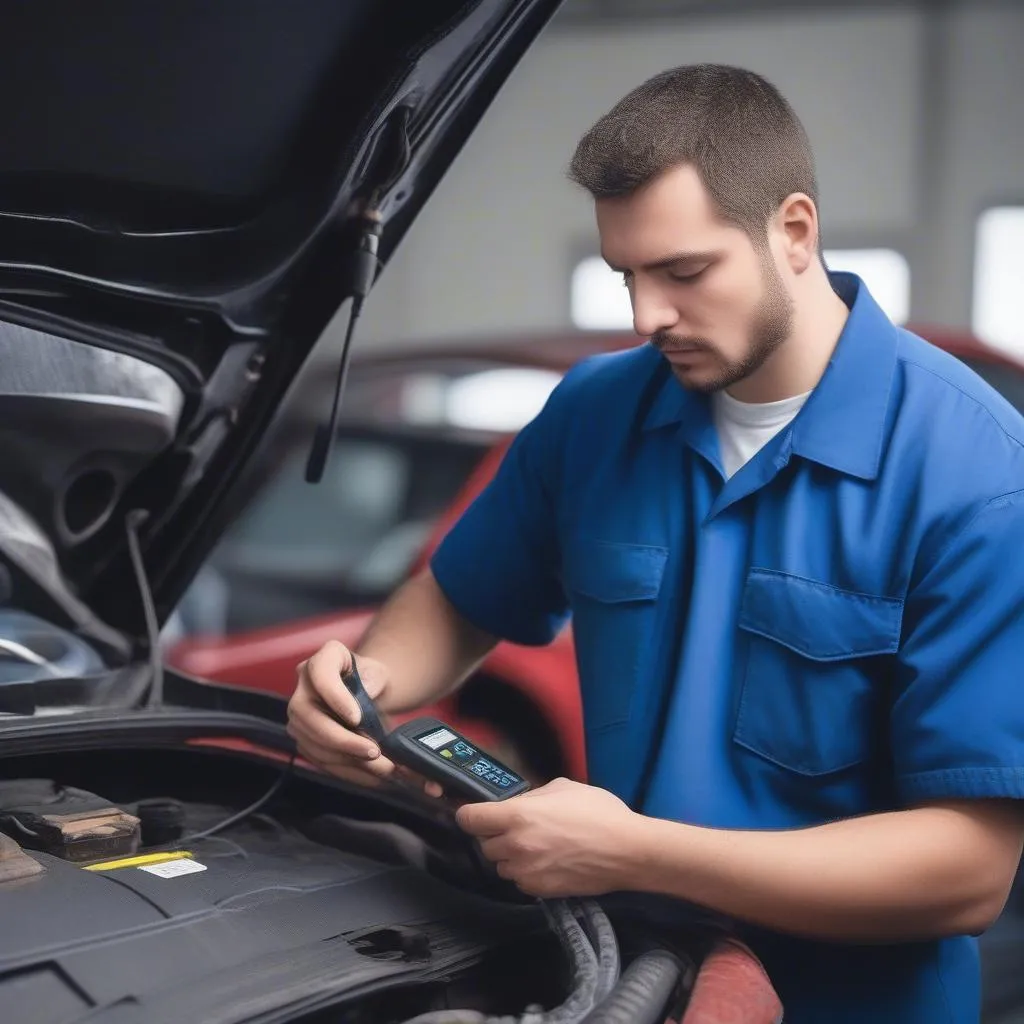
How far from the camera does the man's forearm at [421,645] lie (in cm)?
149

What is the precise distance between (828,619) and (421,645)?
1.65ft

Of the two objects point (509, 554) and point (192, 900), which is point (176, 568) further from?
point (192, 900)

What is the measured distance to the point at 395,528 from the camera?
3.02 meters

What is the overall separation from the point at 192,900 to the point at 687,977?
40cm

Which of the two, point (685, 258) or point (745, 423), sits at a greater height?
point (685, 258)

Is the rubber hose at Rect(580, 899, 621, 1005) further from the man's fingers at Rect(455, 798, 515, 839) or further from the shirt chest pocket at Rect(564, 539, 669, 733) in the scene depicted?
the shirt chest pocket at Rect(564, 539, 669, 733)

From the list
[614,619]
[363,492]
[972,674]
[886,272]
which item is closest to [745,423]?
[614,619]

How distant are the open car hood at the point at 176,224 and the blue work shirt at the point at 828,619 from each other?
392mm

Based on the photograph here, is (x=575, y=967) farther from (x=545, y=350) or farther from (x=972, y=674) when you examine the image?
(x=545, y=350)

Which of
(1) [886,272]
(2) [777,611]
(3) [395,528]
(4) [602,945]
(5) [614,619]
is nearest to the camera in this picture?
(4) [602,945]

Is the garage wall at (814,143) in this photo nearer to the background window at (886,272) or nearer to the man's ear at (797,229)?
the background window at (886,272)

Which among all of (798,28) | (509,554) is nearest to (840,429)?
(509,554)

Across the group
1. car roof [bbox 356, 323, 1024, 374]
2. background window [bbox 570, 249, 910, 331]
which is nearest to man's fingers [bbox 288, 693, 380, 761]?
car roof [bbox 356, 323, 1024, 374]

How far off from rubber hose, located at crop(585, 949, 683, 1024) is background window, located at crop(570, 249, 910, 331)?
6.87m
